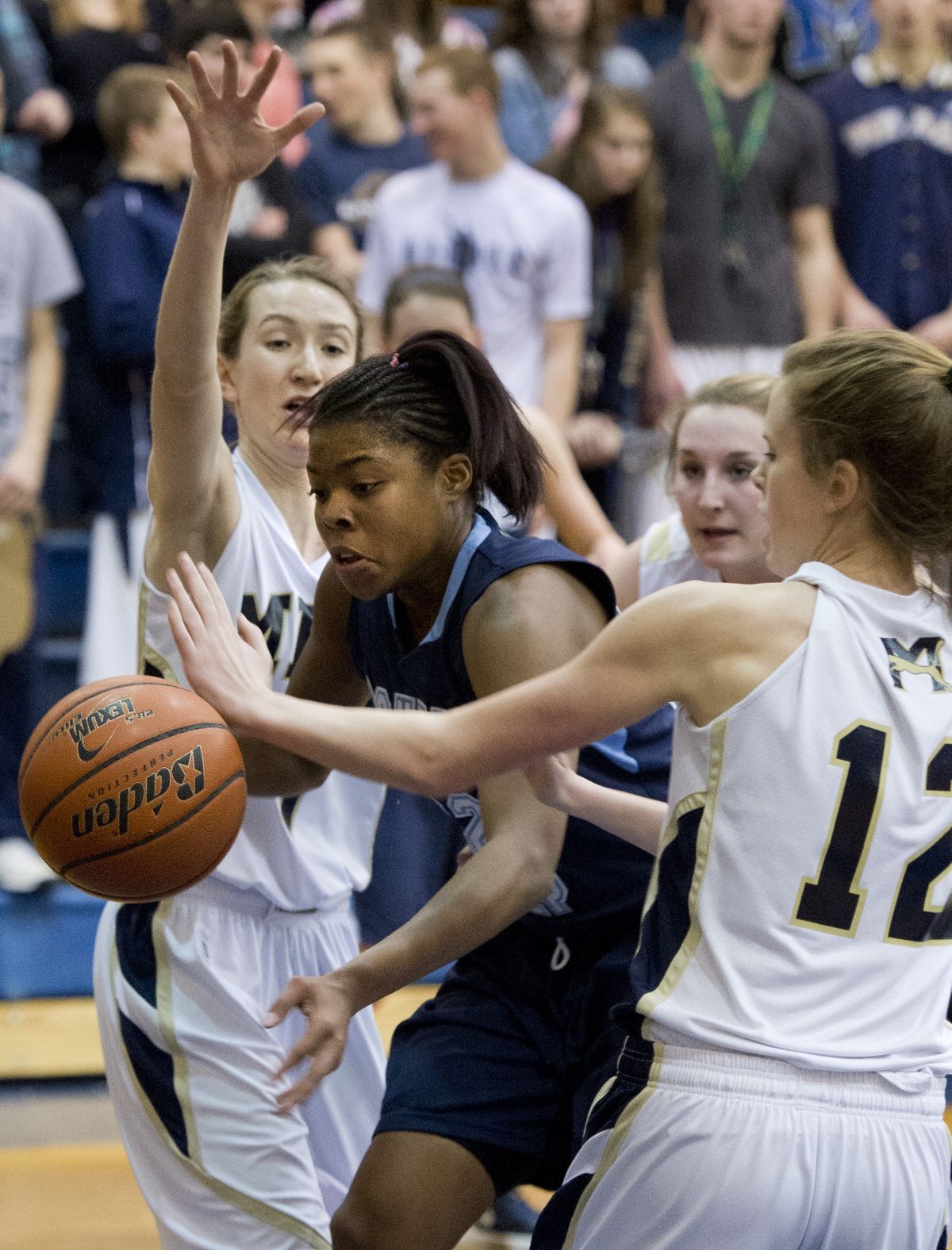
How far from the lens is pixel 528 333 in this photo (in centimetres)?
612

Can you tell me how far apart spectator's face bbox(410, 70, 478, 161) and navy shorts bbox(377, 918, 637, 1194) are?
3.86 metres

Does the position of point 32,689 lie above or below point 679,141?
below

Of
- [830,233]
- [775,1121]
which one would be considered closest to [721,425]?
[775,1121]

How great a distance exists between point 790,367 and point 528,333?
3.93 metres

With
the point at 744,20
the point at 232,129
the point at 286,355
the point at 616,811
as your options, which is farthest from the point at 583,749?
the point at 744,20

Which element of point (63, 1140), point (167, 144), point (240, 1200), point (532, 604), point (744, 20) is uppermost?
point (744, 20)

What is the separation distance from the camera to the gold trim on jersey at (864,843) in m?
2.04

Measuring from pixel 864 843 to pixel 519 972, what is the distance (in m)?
0.91

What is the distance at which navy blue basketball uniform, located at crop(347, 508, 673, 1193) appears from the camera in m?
2.60

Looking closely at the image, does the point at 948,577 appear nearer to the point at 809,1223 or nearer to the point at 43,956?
the point at 809,1223

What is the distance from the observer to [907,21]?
671 centimetres

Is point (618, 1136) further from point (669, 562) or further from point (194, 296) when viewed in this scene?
point (669, 562)

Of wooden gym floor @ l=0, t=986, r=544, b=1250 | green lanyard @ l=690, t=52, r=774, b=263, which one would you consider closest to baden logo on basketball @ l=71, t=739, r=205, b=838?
wooden gym floor @ l=0, t=986, r=544, b=1250

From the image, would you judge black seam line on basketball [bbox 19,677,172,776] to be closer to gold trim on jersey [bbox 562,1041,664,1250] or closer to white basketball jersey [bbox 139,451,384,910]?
white basketball jersey [bbox 139,451,384,910]
